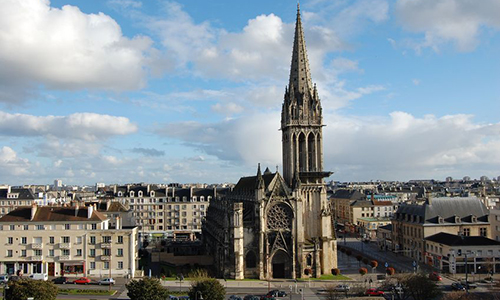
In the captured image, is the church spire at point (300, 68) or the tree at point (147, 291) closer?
the tree at point (147, 291)

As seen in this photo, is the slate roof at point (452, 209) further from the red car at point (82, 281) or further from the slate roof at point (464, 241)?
the red car at point (82, 281)

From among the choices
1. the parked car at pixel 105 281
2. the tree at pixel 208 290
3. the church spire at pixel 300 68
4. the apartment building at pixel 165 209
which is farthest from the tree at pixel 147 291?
the apartment building at pixel 165 209

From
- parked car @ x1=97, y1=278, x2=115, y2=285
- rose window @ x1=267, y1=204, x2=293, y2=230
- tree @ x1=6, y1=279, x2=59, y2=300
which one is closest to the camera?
tree @ x1=6, y1=279, x2=59, y2=300

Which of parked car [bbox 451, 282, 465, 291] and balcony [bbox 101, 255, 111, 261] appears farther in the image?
balcony [bbox 101, 255, 111, 261]

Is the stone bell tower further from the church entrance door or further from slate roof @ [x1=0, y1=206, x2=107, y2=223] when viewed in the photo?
slate roof @ [x1=0, y1=206, x2=107, y2=223]

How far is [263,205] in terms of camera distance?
7419 cm

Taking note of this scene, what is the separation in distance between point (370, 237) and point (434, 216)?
40.6m

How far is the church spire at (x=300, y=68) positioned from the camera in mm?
84375

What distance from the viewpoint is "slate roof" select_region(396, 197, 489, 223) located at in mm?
91438

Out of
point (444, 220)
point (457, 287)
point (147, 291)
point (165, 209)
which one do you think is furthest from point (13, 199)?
point (457, 287)

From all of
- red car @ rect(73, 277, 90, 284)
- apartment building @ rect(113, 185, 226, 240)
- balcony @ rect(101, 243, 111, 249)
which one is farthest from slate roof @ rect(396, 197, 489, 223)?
→ apartment building @ rect(113, 185, 226, 240)

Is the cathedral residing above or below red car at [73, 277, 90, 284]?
above

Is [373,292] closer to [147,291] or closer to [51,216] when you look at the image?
[147,291]

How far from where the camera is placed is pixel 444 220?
299ft
